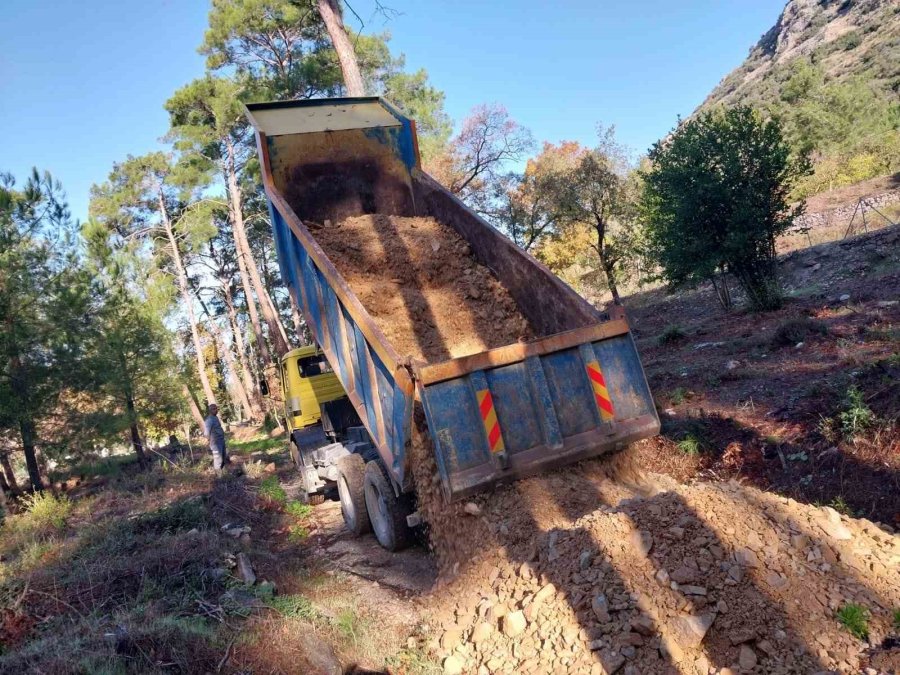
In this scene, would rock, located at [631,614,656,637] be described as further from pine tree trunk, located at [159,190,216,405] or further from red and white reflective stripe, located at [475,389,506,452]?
pine tree trunk, located at [159,190,216,405]

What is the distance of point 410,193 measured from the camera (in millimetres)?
7785

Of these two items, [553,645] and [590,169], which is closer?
[553,645]

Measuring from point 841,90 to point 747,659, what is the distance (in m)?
39.0

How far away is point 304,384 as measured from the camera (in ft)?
26.3

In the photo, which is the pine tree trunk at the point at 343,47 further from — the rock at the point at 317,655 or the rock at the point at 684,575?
the rock at the point at 684,575

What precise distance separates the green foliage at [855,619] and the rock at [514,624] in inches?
59.1

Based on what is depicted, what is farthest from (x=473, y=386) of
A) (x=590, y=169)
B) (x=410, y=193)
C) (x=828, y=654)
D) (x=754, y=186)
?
(x=590, y=169)

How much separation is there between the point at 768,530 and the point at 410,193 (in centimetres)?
596

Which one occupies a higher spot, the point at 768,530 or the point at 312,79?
the point at 312,79

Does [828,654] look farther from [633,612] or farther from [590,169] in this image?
[590,169]

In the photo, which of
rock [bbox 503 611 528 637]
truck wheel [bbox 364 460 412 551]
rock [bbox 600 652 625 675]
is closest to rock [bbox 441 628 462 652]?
rock [bbox 503 611 528 637]

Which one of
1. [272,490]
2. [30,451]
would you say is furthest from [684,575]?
[30,451]

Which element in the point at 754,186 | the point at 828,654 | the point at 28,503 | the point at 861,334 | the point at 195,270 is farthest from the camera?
the point at 195,270

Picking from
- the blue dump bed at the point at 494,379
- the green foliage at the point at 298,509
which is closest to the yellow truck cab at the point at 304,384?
the green foliage at the point at 298,509
